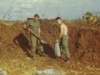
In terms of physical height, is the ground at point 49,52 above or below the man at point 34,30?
below

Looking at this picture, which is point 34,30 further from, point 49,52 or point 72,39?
point 72,39

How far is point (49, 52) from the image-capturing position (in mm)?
17984

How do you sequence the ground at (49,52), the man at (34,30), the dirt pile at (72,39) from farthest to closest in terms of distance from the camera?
the dirt pile at (72,39) < the man at (34,30) < the ground at (49,52)

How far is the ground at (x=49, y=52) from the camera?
15281mm

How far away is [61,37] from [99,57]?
2673 mm

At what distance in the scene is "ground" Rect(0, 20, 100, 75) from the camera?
50.1 feet

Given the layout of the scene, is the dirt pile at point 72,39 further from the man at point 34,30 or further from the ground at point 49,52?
the man at point 34,30

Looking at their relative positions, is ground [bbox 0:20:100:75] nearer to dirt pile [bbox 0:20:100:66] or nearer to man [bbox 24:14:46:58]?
dirt pile [bbox 0:20:100:66]

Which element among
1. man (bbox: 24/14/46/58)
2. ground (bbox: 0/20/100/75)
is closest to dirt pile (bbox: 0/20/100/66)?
ground (bbox: 0/20/100/75)

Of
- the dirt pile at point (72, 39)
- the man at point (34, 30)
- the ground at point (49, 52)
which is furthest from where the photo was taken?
the dirt pile at point (72, 39)

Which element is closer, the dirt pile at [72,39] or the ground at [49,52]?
the ground at [49,52]

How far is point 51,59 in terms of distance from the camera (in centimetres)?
1691

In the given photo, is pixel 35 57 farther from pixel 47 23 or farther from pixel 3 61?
pixel 47 23

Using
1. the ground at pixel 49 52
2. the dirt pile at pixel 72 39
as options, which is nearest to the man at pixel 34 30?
the ground at pixel 49 52
